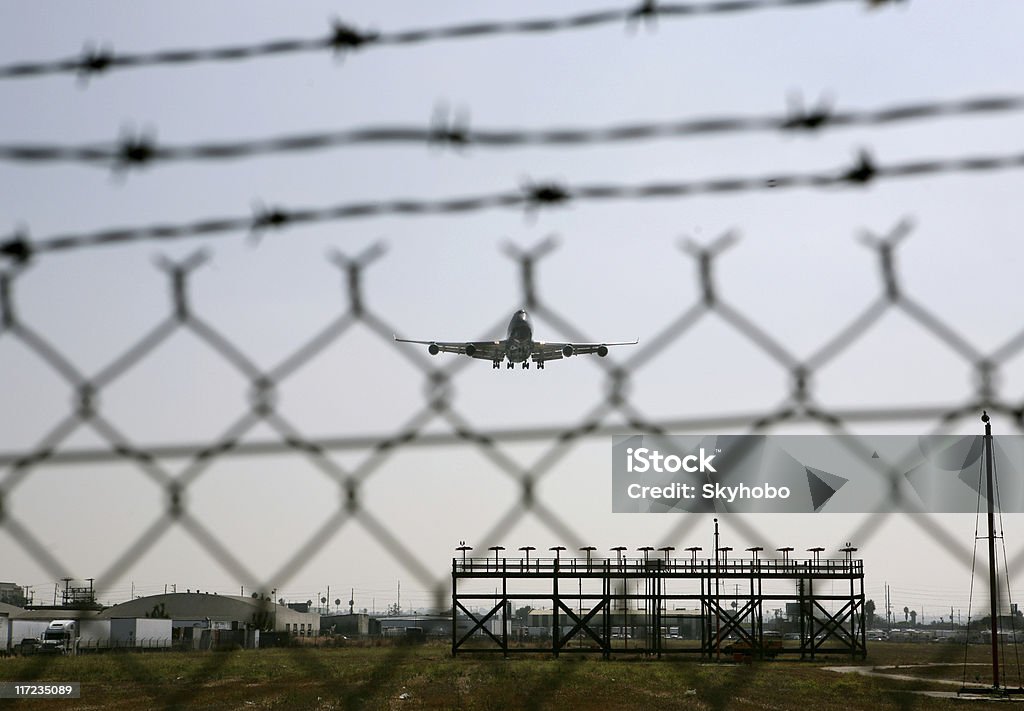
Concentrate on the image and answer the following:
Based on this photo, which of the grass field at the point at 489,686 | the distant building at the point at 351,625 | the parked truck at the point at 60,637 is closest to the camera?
the grass field at the point at 489,686

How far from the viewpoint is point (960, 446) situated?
9.05 ft

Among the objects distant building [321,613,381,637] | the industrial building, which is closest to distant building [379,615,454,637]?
distant building [321,613,381,637]

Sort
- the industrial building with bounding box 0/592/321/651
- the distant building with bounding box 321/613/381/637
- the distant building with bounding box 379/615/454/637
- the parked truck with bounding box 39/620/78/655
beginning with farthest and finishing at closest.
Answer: the distant building with bounding box 321/613/381/637
the industrial building with bounding box 0/592/321/651
the parked truck with bounding box 39/620/78/655
the distant building with bounding box 379/615/454/637

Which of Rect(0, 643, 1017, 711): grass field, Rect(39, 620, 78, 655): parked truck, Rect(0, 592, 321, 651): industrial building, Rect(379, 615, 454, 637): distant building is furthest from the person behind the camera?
Rect(0, 592, 321, 651): industrial building

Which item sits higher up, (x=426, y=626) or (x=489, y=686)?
(x=489, y=686)

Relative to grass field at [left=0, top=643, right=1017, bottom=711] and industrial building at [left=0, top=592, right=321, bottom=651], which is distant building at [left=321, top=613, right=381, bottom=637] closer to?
industrial building at [left=0, top=592, right=321, bottom=651]

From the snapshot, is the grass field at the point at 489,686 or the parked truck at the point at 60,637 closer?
the grass field at the point at 489,686

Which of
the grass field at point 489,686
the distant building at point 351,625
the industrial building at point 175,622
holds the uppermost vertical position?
the grass field at point 489,686

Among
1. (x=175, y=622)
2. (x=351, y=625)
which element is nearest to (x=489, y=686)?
(x=175, y=622)

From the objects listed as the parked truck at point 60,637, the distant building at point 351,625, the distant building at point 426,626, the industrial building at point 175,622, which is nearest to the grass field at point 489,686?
the distant building at point 426,626

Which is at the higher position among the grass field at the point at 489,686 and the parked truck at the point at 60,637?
the grass field at the point at 489,686

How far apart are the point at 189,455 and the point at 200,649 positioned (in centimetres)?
6444

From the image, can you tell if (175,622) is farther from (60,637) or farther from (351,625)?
(351,625)

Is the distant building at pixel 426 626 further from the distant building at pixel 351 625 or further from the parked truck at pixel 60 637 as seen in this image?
the parked truck at pixel 60 637
